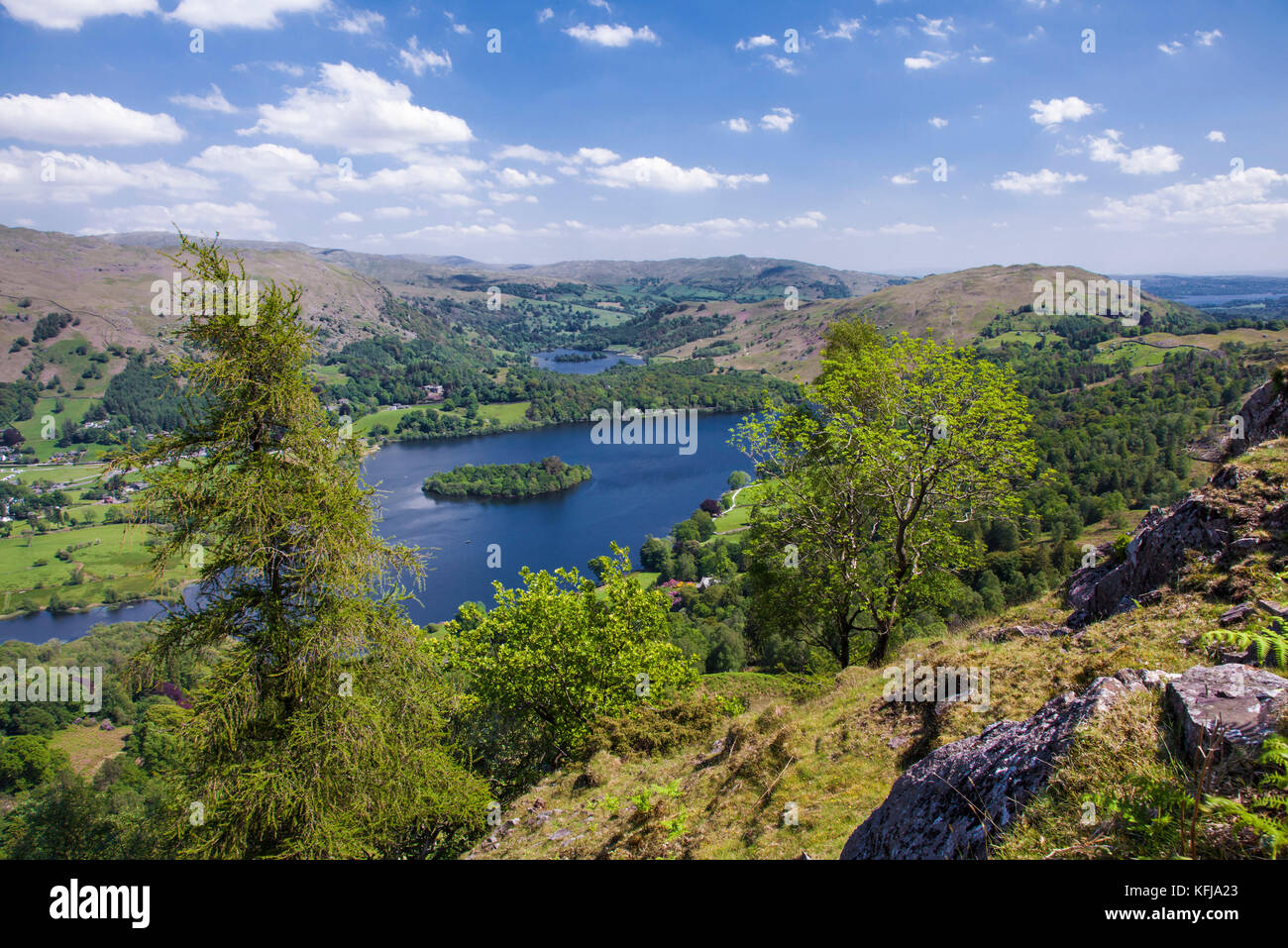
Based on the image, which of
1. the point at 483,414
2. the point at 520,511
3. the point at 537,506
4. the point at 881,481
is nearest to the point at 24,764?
the point at 520,511

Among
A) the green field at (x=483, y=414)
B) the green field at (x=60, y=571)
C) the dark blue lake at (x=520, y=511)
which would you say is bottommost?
the green field at (x=60, y=571)

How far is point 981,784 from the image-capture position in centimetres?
463

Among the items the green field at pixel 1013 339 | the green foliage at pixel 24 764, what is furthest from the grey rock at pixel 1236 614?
the green field at pixel 1013 339

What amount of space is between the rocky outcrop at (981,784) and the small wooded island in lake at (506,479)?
113 meters

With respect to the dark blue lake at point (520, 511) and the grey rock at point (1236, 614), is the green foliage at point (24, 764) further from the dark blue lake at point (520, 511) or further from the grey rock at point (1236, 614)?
the grey rock at point (1236, 614)

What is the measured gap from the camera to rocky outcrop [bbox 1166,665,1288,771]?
3.37m

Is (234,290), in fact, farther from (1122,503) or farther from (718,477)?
(718,477)

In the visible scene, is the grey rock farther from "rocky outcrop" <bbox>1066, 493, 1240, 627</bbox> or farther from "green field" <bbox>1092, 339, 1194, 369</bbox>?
"green field" <bbox>1092, 339, 1194, 369</bbox>

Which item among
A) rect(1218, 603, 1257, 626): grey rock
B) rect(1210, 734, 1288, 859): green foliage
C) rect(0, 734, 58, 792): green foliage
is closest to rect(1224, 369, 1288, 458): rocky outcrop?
rect(1218, 603, 1257, 626): grey rock

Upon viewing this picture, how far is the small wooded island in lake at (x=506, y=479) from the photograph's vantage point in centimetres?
11662

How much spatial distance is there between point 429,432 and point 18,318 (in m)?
138

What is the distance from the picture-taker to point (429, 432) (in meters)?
166

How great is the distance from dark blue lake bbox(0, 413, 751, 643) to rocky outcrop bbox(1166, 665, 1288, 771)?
186 ft
